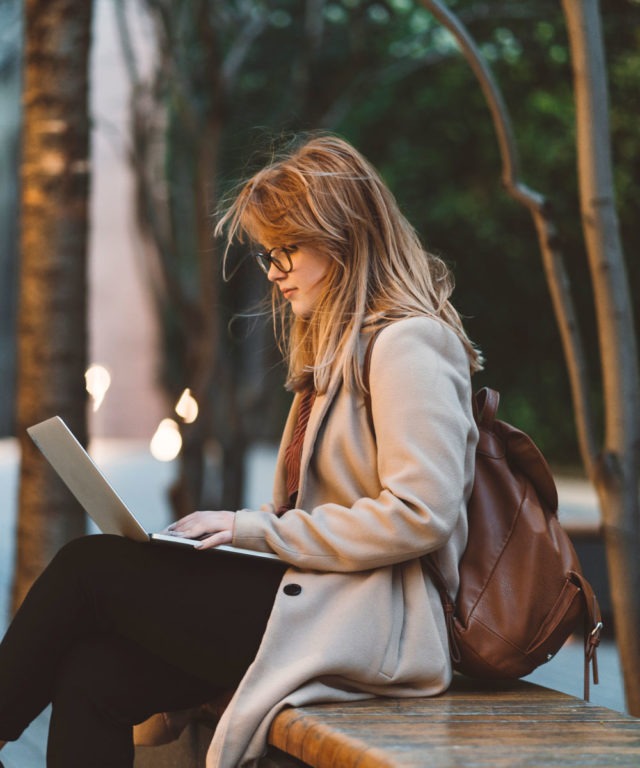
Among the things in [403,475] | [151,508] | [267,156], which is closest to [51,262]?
[267,156]

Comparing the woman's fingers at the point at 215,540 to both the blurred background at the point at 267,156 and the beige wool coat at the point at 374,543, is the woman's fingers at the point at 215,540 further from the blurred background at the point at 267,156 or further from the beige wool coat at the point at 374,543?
the blurred background at the point at 267,156

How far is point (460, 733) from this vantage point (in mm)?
2418

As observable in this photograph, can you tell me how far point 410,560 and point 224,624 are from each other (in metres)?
0.41

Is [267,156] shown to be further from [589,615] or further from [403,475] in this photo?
[589,615]

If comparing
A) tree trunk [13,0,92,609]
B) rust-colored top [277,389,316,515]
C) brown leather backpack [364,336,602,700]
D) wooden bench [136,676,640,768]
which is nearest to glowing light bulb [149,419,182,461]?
rust-colored top [277,389,316,515]

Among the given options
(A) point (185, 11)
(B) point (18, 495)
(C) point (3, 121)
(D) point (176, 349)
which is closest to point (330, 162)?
(B) point (18, 495)

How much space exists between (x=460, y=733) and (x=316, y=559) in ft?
1.55

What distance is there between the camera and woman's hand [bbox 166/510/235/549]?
2674 mm

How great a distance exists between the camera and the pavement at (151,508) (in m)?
4.53

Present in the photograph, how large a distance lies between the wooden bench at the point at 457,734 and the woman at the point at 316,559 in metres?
0.07

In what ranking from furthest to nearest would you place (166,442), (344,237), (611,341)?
(611,341) < (166,442) < (344,237)

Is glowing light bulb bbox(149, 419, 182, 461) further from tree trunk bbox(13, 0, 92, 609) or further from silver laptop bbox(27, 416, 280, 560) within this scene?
tree trunk bbox(13, 0, 92, 609)

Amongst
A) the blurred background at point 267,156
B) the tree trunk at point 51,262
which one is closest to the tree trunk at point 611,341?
the blurred background at point 267,156

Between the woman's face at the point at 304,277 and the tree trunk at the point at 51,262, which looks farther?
the tree trunk at the point at 51,262
